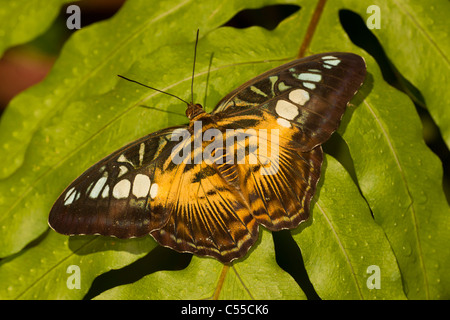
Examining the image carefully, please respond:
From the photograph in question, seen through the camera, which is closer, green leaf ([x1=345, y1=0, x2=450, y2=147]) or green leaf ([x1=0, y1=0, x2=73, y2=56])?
green leaf ([x1=345, y1=0, x2=450, y2=147])

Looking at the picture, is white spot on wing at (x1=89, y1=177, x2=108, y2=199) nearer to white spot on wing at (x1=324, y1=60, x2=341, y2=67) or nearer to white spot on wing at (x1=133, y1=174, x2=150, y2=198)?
white spot on wing at (x1=133, y1=174, x2=150, y2=198)

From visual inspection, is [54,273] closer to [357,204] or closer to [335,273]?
[335,273]

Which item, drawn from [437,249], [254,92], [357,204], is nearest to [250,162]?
[254,92]

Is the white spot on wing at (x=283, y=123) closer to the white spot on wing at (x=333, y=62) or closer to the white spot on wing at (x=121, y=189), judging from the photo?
the white spot on wing at (x=333, y=62)

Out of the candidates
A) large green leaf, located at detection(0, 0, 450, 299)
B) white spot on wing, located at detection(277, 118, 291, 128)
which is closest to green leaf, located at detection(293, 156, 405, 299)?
large green leaf, located at detection(0, 0, 450, 299)

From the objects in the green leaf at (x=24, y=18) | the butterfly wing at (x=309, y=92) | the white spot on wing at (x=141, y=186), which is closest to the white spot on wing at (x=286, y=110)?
the butterfly wing at (x=309, y=92)

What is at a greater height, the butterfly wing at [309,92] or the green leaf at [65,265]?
the butterfly wing at [309,92]

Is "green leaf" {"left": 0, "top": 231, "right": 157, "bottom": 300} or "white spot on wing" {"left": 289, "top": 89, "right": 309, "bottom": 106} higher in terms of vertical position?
"white spot on wing" {"left": 289, "top": 89, "right": 309, "bottom": 106}

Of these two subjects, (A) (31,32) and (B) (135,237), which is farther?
(A) (31,32)
